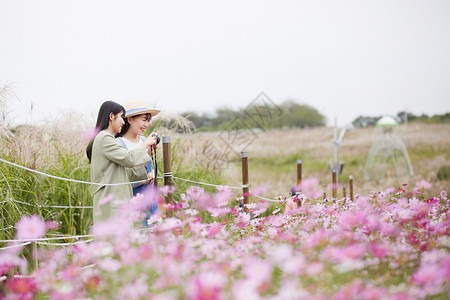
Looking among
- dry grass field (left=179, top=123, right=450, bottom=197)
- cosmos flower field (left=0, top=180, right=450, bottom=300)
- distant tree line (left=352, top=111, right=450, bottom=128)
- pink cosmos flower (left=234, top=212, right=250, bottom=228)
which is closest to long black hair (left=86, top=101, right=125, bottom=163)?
cosmos flower field (left=0, top=180, right=450, bottom=300)

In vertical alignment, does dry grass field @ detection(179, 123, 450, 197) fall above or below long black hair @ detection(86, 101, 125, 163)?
below

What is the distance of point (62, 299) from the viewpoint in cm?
176

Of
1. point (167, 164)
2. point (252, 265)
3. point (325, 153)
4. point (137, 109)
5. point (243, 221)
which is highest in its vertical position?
point (137, 109)

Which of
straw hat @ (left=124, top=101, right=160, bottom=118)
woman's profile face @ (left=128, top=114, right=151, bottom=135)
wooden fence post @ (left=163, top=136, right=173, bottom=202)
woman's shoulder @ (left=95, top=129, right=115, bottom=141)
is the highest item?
straw hat @ (left=124, top=101, right=160, bottom=118)

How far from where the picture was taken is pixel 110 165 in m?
3.08

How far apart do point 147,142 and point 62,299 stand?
1631 millimetres

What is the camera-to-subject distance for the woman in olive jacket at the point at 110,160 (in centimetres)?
298

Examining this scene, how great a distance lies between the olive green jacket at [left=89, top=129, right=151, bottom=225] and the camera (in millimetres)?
2979

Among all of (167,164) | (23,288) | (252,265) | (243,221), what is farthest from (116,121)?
(252,265)

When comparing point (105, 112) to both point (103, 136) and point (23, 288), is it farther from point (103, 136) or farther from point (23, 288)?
point (23, 288)

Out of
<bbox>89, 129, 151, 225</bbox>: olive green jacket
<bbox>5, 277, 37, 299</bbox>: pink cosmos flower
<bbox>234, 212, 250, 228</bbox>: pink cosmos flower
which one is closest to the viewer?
<bbox>5, 277, 37, 299</bbox>: pink cosmos flower

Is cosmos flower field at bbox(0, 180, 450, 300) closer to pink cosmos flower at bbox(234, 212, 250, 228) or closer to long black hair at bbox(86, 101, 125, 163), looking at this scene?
pink cosmos flower at bbox(234, 212, 250, 228)

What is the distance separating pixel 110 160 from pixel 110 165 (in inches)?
1.9

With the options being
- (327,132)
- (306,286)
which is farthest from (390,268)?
(327,132)
